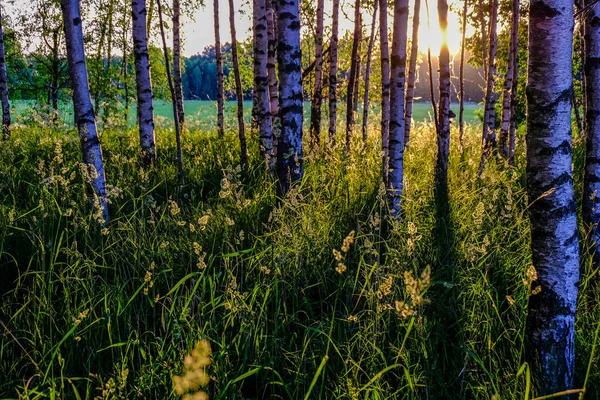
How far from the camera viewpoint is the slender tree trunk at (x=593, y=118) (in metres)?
3.29

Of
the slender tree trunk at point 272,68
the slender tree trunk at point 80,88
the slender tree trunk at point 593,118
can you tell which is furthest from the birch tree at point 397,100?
the slender tree trunk at point 272,68

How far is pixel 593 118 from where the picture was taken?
10.9ft

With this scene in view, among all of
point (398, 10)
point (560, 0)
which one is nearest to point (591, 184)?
point (560, 0)

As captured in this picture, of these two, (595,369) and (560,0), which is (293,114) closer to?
(560,0)

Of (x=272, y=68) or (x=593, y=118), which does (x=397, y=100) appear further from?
(x=272, y=68)

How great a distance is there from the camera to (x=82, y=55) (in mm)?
4211

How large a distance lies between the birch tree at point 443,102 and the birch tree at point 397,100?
959 mm

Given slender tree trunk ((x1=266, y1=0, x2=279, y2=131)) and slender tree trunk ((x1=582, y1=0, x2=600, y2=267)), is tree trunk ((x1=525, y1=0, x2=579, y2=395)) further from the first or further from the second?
slender tree trunk ((x1=266, y1=0, x2=279, y2=131))

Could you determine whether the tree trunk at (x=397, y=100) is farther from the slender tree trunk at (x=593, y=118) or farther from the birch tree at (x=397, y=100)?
the slender tree trunk at (x=593, y=118)

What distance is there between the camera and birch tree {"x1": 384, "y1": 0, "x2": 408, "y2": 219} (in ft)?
14.6

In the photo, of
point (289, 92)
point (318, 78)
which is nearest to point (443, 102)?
point (289, 92)

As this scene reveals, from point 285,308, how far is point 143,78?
6.19 meters

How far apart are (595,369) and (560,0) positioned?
5.90 ft

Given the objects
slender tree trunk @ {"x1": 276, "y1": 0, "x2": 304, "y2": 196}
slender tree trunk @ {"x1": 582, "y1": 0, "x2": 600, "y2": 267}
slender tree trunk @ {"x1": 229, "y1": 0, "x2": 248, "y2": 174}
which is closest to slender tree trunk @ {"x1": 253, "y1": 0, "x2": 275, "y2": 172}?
slender tree trunk @ {"x1": 229, "y1": 0, "x2": 248, "y2": 174}
